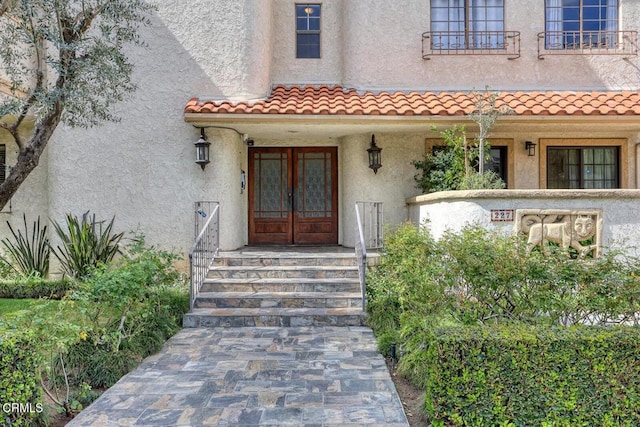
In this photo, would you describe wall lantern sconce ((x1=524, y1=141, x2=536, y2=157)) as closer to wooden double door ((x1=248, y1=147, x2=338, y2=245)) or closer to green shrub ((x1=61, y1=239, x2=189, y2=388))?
wooden double door ((x1=248, y1=147, x2=338, y2=245))

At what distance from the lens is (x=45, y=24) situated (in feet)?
21.7

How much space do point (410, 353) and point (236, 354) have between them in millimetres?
2594

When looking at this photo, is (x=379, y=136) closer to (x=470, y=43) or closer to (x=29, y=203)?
(x=470, y=43)


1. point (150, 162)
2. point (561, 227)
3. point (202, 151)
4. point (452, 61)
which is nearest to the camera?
point (561, 227)

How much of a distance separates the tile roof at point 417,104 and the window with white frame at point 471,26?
62.5 inches

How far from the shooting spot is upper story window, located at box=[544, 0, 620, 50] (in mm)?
12344

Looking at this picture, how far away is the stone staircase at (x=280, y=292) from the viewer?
830cm

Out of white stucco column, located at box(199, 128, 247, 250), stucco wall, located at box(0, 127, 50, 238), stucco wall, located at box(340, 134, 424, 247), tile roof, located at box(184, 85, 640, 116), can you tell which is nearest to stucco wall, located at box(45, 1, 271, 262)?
white stucco column, located at box(199, 128, 247, 250)

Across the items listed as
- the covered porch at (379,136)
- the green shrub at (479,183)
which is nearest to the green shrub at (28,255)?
the covered porch at (379,136)

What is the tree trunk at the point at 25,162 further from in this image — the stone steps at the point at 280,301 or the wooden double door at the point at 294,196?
the wooden double door at the point at 294,196

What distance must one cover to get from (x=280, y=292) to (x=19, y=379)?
5.30 metres

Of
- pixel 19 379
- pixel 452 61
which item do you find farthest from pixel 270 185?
pixel 19 379

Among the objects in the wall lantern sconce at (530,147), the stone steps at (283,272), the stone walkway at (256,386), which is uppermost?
the wall lantern sconce at (530,147)

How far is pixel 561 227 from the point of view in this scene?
27.8ft
